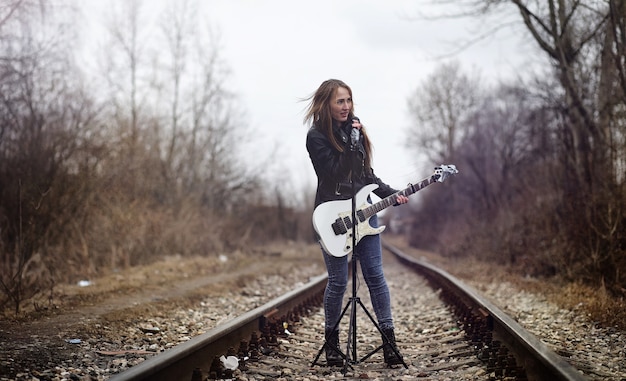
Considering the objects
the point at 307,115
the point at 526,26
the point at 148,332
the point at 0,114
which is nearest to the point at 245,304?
the point at 148,332

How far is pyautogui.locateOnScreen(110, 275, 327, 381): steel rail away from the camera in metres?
3.42

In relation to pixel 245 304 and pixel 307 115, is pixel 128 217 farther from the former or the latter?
pixel 307 115

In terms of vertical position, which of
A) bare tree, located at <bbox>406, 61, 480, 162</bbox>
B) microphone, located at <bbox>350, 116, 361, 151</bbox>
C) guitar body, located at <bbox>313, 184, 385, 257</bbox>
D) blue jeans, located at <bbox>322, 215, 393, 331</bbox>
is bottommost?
blue jeans, located at <bbox>322, 215, 393, 331</bbox>

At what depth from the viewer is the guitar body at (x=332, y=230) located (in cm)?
444

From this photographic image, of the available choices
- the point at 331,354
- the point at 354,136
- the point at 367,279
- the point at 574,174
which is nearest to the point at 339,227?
the point at 367,279

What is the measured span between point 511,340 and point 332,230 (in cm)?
152

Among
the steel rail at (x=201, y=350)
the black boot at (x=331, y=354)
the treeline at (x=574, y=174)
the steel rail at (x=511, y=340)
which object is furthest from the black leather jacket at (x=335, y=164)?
the treeline at (x=574, y=174)

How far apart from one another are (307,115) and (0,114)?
8.23 m

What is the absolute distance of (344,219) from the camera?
449 cm

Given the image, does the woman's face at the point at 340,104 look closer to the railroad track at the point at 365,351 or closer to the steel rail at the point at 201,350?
the railroad track at the point at 365,351

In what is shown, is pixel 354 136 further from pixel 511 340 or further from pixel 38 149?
pixel 38 149

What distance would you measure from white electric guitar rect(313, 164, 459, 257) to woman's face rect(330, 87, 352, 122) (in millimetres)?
593

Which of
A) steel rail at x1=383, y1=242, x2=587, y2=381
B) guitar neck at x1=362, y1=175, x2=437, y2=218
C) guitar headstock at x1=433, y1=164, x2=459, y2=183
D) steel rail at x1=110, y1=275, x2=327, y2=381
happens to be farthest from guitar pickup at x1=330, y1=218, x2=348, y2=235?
steel rail at x1=383, y1=242, x2=587, y2=381

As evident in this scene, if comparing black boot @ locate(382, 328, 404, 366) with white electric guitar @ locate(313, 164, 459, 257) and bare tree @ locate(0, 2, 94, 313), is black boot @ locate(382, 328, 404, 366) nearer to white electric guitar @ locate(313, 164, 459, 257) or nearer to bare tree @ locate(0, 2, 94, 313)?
white electric guitar @ locate(313, 164, 459, 257)
